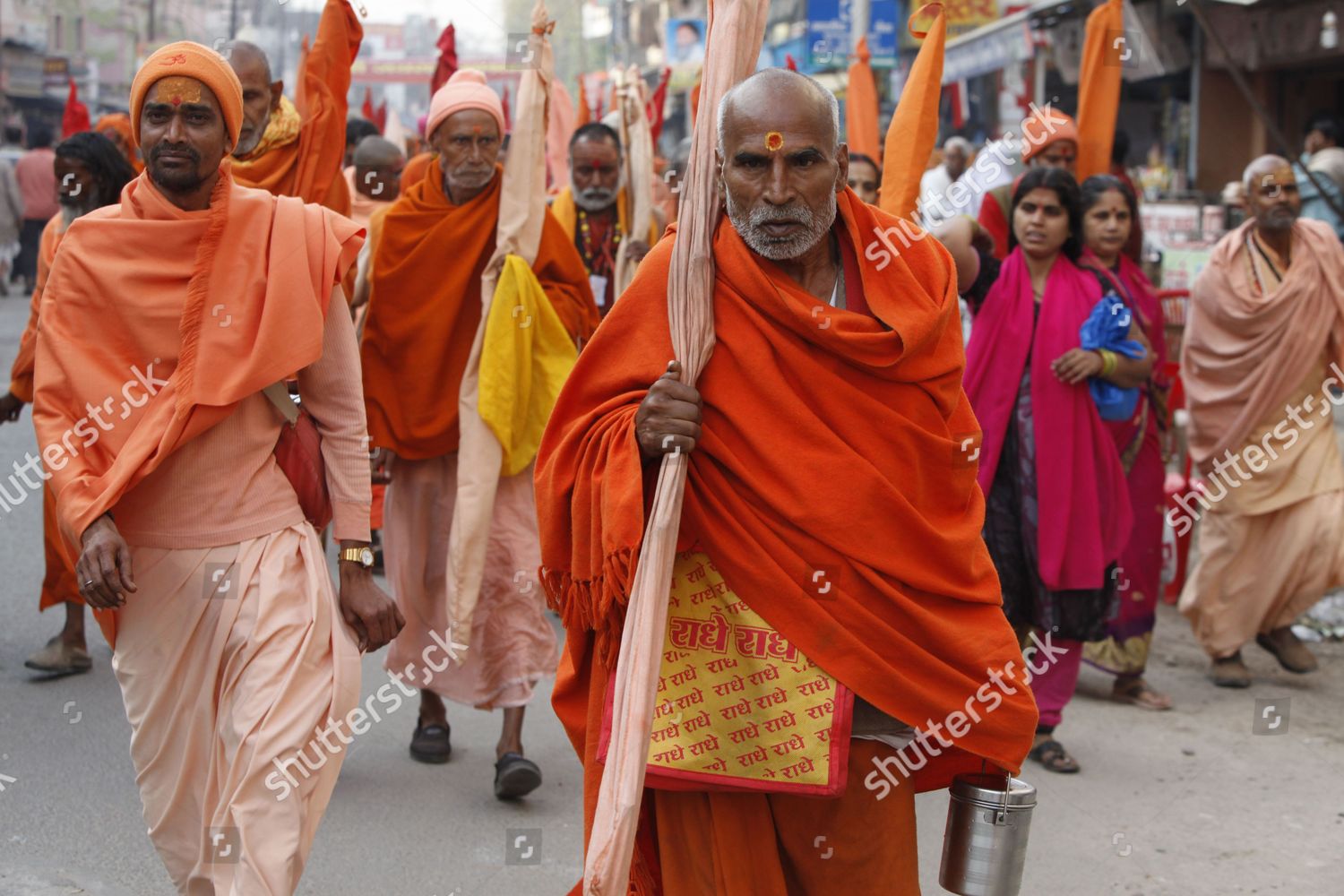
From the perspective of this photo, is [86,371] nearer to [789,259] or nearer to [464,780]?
[789,259]

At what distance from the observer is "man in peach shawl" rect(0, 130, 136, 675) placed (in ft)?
20.7

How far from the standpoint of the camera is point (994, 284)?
589 cm

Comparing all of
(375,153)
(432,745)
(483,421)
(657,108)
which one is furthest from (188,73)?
(657,108)

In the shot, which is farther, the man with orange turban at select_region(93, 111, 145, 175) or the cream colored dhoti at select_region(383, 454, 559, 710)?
the man with orange turban at select_region(93, 111, 145, 175)

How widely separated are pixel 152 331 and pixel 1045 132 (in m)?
4.97

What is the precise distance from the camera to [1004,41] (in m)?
17.4

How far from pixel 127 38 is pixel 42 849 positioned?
2512 inches

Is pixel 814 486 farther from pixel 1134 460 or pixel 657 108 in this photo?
pixel 657 108

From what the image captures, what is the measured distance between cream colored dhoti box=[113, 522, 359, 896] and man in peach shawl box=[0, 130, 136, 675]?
2.86m

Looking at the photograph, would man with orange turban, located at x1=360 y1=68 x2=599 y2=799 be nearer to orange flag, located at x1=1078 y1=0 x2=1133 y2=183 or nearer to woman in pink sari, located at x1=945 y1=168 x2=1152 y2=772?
woman in pink sari, located at x1=945 y1=168 x2=1152 y2=772

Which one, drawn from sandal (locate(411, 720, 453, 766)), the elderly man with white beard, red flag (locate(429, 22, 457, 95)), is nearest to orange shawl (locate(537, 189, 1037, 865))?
sandal (locate(411, 720, 453, 766))

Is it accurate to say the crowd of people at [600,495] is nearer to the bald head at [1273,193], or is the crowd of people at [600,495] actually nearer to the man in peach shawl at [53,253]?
the man in peach shawl at [53,253]

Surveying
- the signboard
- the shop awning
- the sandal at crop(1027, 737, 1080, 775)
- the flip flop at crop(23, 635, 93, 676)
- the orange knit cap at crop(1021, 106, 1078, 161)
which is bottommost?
the flip flop at crop(23, 635, 93, 676)

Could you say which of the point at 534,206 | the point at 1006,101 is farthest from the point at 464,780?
the point at 1006,101
